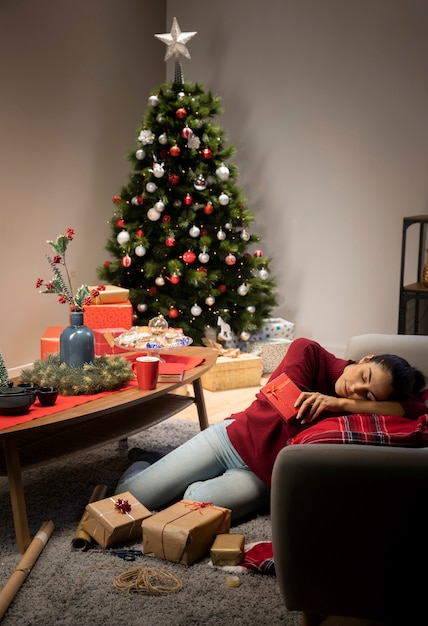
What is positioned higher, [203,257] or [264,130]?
[264,130]

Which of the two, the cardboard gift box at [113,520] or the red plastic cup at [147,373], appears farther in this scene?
the red plastic cup at [147,373]

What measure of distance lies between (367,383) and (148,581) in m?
0.86

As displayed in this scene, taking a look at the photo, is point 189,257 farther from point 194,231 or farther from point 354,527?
point 354,527

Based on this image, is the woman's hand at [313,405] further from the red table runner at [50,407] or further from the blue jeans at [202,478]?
the red table runner at [50,407]

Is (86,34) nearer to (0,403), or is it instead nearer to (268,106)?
(268,106)

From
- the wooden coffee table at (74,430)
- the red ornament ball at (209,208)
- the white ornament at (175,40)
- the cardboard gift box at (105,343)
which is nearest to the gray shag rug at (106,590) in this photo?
the wooden coffee table at (74,430)

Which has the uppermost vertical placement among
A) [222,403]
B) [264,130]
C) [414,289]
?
[264,130]

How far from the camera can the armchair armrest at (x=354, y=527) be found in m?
1.67

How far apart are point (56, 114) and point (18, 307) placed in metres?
1.30

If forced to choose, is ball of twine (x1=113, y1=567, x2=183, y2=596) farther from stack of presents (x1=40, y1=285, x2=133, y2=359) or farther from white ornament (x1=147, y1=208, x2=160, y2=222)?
white ornament (x1=147, y1=208, x2=160, y2=222)

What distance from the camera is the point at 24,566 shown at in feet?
7.50

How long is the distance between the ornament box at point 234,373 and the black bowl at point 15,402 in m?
2.14

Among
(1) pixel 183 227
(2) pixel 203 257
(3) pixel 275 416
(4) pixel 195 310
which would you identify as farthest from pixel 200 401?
(1) pixel 183 227

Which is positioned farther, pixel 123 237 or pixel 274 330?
pixel 274 330
